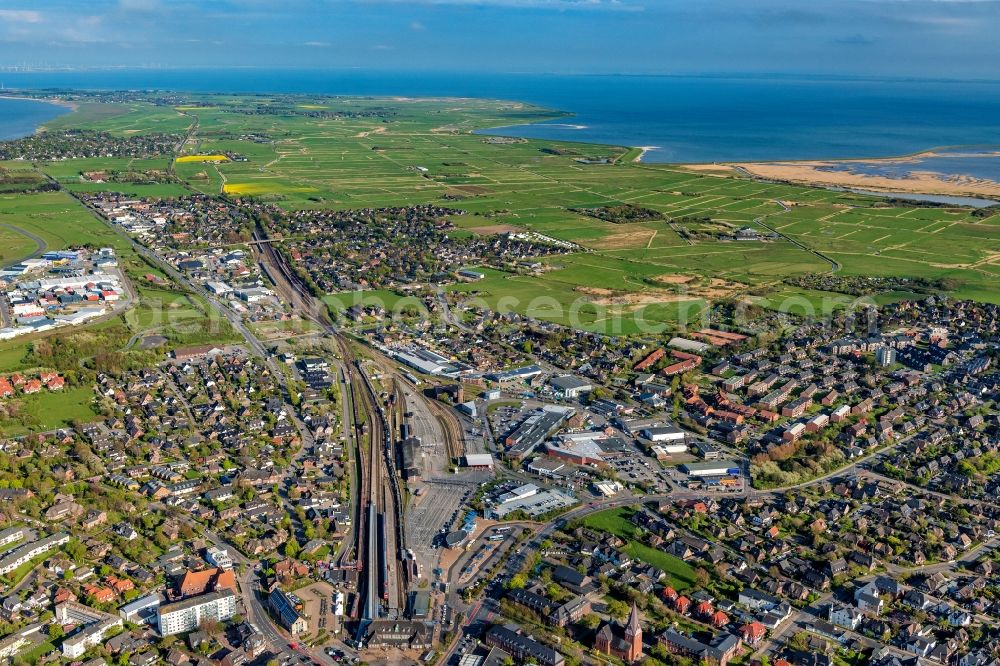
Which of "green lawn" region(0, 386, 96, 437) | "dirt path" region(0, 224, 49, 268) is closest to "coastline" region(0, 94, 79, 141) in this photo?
"dirt path" region(0, 224, 49, 268)

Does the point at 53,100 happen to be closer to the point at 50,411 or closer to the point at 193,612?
the point at 50,411

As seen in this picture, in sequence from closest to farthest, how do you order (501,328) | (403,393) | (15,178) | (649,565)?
(649,565) → (403,393) → (501,328) → (15,178)

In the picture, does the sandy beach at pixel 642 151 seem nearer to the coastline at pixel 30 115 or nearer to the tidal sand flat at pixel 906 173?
the tidal sand flat at pixel 906 173

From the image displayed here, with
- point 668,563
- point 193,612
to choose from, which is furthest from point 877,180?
point 193,612

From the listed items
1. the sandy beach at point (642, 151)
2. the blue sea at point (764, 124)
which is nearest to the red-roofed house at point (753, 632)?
the sandy beach at point (642, 151)

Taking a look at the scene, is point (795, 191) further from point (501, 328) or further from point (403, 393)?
point (403, 393)

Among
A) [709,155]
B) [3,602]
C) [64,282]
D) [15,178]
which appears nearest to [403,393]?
[3,602]

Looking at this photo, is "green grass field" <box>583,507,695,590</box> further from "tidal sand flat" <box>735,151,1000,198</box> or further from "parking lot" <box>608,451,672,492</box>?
"tidal sand flat" <box>735,151,1000,198</box>
